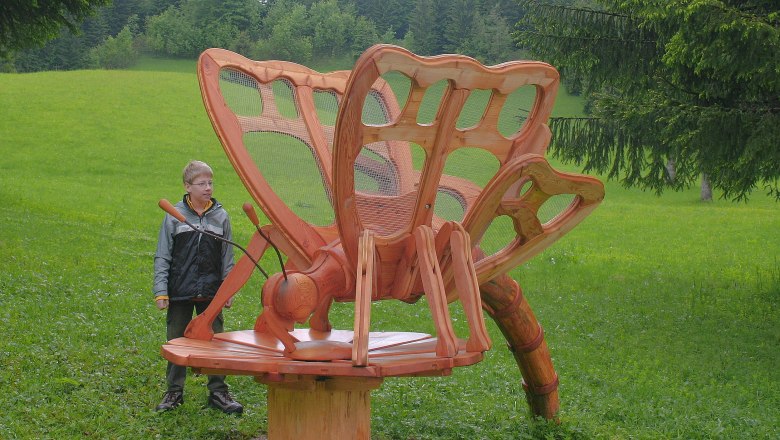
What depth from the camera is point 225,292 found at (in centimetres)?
475

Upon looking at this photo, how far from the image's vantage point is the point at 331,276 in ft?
14.8

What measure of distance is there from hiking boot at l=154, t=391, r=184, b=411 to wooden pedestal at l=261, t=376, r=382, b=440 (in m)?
2.00

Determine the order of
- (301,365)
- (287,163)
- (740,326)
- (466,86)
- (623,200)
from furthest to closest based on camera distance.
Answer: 1. (623,200)
2. (740,326)
3. (287,163)
4. (466,86)
5. (301,365)

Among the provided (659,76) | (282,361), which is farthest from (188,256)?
(659,76)

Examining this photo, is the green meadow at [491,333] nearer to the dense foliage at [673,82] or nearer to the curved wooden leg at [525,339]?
the curved wooden leg at [525,339]

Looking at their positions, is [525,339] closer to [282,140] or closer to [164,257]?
[282,140]

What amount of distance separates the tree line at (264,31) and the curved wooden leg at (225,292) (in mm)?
43240

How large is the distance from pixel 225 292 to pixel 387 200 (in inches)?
39.1

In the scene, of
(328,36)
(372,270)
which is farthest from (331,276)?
(328,36)

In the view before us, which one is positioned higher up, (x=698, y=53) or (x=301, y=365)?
(x=698, y=53)

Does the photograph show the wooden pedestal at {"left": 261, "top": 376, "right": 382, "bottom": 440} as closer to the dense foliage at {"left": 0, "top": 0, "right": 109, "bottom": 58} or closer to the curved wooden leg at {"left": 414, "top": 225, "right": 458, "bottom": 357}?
the curved wooden leg at {"left": 414, "top": 225, "right": 458, "bottom": 357}

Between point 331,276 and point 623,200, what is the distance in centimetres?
2708

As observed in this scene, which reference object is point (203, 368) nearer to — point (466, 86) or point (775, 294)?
point (466, 86)

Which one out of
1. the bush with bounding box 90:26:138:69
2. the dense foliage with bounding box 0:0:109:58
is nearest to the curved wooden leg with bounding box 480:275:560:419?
the dense foliage with bounding box 0:0:109:58
